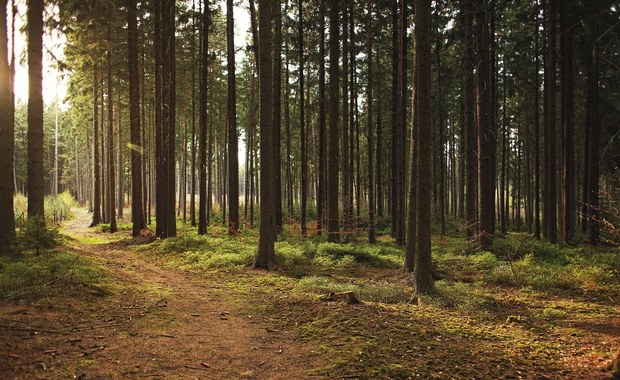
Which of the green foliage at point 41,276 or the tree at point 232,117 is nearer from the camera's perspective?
the green foliage at point 41,276

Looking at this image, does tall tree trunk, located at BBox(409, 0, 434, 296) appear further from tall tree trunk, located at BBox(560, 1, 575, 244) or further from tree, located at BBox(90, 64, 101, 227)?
tree, located at BBox(90, 64, 101, 227)

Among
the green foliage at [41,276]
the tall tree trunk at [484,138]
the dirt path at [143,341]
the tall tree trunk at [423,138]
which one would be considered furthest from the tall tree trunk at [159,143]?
the tall tree trunk at [484,138]

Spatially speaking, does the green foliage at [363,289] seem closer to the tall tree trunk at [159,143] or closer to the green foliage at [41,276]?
the green foliage at [41,276]

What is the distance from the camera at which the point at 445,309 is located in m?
7.59

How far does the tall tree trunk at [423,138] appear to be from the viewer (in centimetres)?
823

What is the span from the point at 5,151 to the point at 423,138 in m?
9.52

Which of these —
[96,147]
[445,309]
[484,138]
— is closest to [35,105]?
[445,309]

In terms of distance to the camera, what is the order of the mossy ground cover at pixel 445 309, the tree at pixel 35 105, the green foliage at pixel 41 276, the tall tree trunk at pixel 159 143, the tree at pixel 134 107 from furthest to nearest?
the tree at pixel 134 107
the tall tree trunk at pixel 159 143
the tree at pixel 35 105
the green foliage at pixel 41 276
the mossy ground cover at pixel 445 309

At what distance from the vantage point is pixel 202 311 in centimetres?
729

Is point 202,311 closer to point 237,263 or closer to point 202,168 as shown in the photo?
point 237,263

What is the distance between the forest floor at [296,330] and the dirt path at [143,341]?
0.02m

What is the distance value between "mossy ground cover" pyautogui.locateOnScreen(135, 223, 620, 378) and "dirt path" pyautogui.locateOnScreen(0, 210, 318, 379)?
53 cm

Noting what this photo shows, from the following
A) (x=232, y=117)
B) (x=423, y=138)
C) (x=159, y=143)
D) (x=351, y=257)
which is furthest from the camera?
(x=232, y=117)

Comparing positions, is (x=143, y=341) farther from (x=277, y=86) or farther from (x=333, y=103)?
(x=277, y=86)
